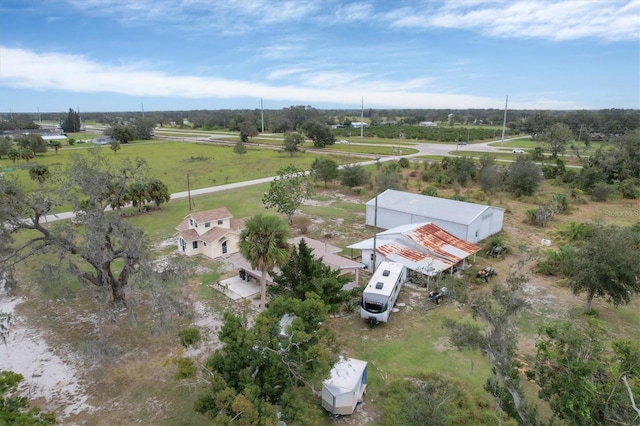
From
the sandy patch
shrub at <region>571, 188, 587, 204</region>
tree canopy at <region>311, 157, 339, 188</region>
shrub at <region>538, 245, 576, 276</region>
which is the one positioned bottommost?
the sandy patch

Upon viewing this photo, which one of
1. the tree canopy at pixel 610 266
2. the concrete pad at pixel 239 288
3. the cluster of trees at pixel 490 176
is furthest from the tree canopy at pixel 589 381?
the cluster of trees at pixel 490 176

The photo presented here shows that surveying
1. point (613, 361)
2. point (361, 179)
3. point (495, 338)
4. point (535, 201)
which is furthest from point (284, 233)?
point (535, 201)

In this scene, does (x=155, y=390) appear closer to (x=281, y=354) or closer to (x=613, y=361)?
(x=281, y=354)

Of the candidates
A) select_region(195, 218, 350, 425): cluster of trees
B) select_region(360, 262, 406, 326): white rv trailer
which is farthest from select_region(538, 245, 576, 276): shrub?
select_region(195, 218, 350, 425): cluster of trees

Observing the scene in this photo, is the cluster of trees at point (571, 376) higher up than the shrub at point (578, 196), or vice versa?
the cluster of trees at point (571, 376)

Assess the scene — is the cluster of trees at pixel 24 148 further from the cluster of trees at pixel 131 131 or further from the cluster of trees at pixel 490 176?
the cluster of trees at pixel 490 176

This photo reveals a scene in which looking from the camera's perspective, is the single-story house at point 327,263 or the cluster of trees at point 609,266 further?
the single-story house at point 327,263

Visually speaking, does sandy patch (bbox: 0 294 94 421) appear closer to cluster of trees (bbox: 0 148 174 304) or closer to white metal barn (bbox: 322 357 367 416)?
cluster of trees (bbox: 0 148 174 304)
